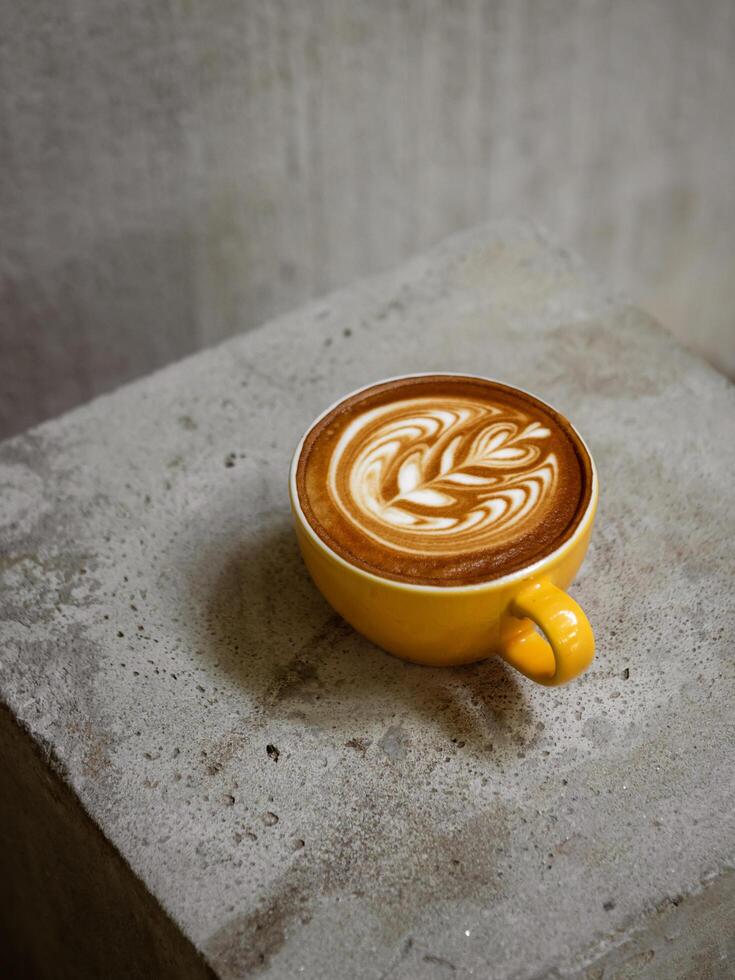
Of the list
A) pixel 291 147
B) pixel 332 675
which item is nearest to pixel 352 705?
pixel 332 675

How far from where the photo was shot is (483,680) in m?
0.96

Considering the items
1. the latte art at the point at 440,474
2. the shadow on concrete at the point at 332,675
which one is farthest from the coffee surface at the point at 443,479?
the shadow on concrete at the point at 332,675

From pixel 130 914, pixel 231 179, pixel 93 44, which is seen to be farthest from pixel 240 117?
pixel 130 914

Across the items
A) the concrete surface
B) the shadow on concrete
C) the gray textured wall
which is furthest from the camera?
the gray textured wall

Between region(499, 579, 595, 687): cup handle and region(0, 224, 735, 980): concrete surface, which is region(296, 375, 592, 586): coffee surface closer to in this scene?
region(499, 579, 595, 687): cup handle

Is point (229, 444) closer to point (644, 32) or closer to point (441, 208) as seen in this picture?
point (441, 208)

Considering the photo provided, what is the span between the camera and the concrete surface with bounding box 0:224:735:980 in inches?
32.4

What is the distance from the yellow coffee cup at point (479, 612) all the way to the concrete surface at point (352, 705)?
70mm

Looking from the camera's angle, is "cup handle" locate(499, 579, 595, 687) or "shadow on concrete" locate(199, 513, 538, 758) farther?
"shadow on concrete" locate(199, 513, 538, 758)

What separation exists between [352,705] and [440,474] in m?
0.22

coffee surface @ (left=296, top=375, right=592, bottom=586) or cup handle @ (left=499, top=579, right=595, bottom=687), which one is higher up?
coffee surface @ (left=296, top=375, right=592, bottom=586)

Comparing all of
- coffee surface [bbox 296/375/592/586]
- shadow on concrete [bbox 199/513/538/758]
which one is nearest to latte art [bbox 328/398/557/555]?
coffee surface [bbox 296/375/592/586]

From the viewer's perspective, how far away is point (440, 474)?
38.2 inches

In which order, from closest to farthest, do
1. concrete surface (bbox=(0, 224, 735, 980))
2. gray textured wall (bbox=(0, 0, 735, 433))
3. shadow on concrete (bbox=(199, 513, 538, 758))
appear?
concrete surface (bbox=(0, 224, 735, 980))
shadow on concrete (bbox=(199, 513, 538, 758))
gray textured wall (bbox=(0, 0, 735, 433))
